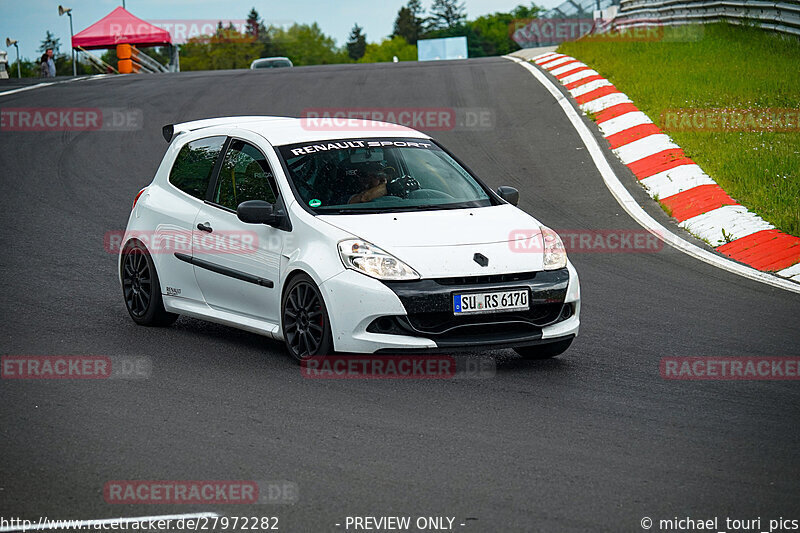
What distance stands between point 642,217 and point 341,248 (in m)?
6.23

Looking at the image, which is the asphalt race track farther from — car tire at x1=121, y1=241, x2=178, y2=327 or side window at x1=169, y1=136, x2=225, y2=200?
side window at x1=169, y1=136, x2=225, y2=200

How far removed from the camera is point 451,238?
22.4 feet

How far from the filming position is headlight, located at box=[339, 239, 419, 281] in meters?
6.61

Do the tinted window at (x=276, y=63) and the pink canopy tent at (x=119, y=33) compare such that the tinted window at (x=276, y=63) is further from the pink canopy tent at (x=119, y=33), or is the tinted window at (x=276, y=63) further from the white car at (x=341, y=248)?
the white car at (x=341, y=248)

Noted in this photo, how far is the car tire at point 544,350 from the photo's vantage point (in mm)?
7145

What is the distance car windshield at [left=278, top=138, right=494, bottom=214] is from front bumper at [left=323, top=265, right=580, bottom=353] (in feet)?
2.71

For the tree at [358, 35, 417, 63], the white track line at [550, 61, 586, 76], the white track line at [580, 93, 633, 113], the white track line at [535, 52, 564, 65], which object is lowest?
the tree at [358, 35, 417, 63]

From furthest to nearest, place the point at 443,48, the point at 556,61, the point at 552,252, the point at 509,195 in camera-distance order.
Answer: the point at 443,48 < the point at 556,61 < the point at 509,195 < the point at 552,252

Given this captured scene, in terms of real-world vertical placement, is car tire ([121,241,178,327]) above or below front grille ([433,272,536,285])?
below

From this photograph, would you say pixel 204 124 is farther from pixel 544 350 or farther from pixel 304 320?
pixel 544 350

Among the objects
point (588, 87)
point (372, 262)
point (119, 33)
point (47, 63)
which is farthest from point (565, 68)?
point (119, 33)

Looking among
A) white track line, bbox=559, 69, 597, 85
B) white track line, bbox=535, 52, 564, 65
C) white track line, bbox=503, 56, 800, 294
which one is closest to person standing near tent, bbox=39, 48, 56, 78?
white track line, bbox=535, 52, 564, 65

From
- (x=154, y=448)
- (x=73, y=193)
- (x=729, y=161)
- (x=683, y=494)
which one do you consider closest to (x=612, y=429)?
(x=683, y=494)

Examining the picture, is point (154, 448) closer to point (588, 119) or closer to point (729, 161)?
point (729, 161)
